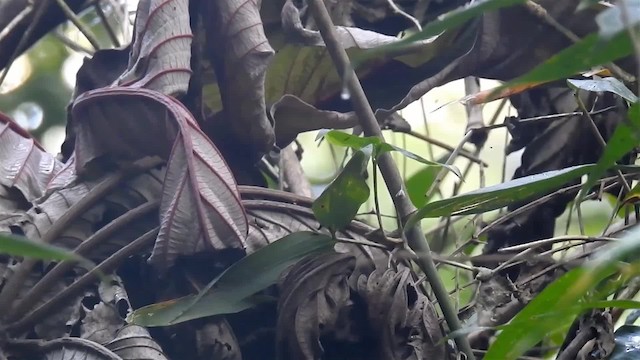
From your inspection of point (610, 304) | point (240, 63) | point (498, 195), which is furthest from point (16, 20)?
point (610, 304)

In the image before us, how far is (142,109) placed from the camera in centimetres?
60

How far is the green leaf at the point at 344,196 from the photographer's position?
54 cm

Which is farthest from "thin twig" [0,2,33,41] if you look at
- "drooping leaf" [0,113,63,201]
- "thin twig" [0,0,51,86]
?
"drooping leaf" [0,113,63,201]

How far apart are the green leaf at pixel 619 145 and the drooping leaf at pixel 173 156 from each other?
9.7 inches

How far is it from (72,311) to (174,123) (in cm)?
15

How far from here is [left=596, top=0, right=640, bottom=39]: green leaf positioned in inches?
11.6

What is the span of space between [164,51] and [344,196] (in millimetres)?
181

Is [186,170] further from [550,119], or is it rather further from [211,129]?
[550,119]

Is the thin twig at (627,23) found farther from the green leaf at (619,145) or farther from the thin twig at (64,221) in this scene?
the thin twig at (64,221)

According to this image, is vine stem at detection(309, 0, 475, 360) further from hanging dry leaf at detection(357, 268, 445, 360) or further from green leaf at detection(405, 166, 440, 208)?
green leaf at detection(405, 166, 440, 208)

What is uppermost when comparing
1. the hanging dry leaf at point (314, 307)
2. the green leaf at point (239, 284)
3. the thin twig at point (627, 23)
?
the thin twig at point (627, 23)

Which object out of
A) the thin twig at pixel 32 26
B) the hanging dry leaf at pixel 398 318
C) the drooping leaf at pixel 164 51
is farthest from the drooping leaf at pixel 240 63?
the thin twig at pixel 32 26

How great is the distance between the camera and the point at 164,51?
625 mm

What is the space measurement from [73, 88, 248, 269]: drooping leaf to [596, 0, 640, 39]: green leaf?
31 centimetres
